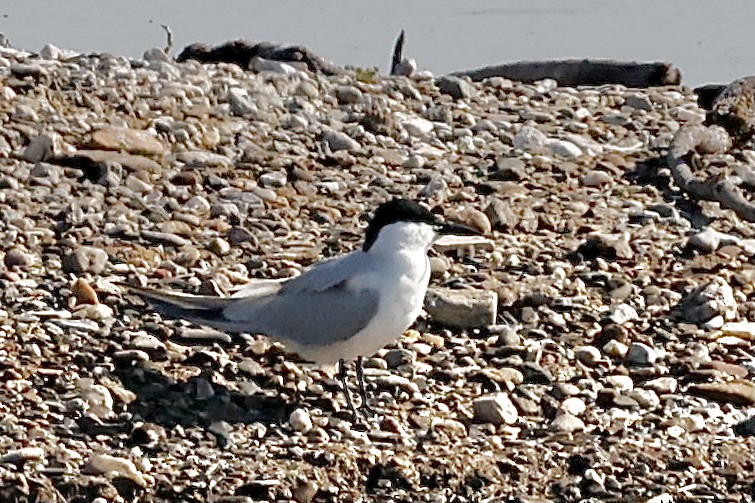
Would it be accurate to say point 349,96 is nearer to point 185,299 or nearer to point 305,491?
point 185,299

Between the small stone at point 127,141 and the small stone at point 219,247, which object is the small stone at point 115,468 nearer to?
the small stone at point 219,247

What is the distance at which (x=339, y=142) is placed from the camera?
7.84 meters

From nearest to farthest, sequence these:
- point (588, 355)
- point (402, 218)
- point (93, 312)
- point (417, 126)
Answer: point (402, 218)
point (93, 312)
point (588, 355)
point (417, 126)

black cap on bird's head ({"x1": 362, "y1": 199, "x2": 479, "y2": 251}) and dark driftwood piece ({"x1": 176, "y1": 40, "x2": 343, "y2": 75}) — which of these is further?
dark driftwood piece ({"x1": 176, "y1": 40, "x2": 343, "y2": 75})

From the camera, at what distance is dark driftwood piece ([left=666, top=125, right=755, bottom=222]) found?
743cm

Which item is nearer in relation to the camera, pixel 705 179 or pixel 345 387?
pixel 345 387

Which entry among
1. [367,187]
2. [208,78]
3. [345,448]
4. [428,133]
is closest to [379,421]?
[345,448]

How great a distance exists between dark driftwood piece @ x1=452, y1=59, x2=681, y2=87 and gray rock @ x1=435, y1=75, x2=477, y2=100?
791 mm

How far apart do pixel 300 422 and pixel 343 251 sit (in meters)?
1.43

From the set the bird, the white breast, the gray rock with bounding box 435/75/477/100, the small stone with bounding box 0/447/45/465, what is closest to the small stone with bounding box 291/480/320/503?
the bird

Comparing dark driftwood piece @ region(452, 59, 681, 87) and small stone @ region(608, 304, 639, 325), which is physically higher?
dark driftwood piece @ region(452, 59, 681, 87)

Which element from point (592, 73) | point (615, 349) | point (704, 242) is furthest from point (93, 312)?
point (592, 73)

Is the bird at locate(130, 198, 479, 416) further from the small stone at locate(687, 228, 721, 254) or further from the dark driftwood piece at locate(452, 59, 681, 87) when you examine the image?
the dark driftwood piece at locate(452, 59, 681, 87)

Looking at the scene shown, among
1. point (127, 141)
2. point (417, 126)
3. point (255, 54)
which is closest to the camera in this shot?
point (127, 141)
